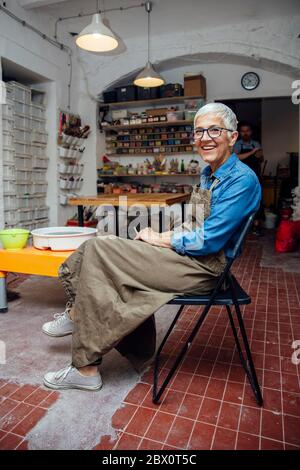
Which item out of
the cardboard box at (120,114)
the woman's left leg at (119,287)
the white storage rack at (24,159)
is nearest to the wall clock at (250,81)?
the cardboard box at (120,114)

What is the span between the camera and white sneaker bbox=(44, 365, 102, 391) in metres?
1.67

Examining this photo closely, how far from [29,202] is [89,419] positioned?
470 centimetres

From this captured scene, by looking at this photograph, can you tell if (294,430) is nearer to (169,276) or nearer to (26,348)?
(169,276)

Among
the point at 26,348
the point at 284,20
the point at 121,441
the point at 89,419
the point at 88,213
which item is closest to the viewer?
the point at 121,441

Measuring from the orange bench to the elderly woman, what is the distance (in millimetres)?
858

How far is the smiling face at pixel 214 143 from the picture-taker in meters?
1.64

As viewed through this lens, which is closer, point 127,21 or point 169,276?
point 169,276

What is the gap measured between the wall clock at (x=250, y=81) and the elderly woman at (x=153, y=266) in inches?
213

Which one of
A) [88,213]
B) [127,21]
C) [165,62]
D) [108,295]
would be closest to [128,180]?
[88,213]

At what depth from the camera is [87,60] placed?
662 cm

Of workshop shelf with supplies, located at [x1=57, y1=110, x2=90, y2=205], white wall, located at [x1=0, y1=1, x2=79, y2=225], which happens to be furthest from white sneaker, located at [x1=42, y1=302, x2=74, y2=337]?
workshop shelf with supplies, located at [x1=57, y1=110, x2=90, y2=205]

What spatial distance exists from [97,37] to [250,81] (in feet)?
11.7

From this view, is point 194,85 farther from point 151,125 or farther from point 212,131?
point 212,131

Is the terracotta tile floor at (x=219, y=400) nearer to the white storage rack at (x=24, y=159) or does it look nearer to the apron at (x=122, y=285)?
the apron at (x=122, y=285)
